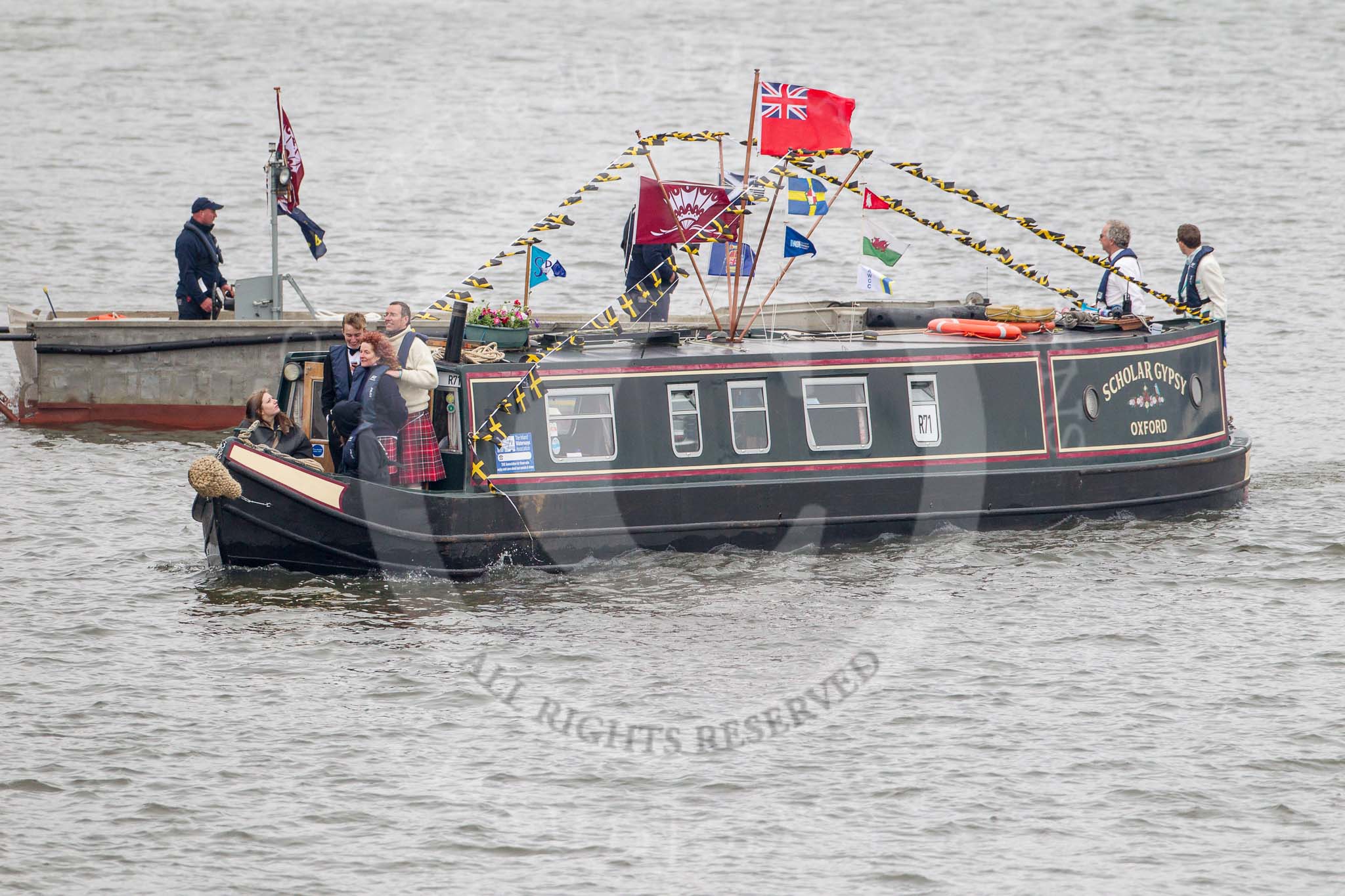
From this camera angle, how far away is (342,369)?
54.8 ft

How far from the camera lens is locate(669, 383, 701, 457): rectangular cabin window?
1730 cm

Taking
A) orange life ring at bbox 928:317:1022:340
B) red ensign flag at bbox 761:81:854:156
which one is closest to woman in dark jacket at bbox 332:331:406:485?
red ensign flag at bbox 761:81:854:156

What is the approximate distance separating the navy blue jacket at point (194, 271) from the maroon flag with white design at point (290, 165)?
990mm

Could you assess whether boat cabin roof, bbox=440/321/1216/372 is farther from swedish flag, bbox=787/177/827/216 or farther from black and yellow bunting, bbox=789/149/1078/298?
swedish flag, bbox=787/177/827/216

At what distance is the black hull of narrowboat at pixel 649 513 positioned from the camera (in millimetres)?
16266

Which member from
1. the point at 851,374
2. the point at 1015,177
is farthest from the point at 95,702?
the point at 1015,177

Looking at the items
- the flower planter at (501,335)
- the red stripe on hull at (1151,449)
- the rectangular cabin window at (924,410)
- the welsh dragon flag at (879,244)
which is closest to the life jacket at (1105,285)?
the red stripe on hull at (1151,449)

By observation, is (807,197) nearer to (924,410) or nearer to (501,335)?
(924,410)

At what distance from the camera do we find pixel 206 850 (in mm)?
11758

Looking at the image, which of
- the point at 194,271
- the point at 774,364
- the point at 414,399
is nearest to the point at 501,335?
the point at 414,399

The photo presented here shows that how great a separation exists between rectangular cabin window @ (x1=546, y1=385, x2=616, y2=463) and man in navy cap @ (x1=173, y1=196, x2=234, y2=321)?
23.5 ft

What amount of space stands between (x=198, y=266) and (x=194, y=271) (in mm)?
112

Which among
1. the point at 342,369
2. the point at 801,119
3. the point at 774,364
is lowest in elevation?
the point at 774,364

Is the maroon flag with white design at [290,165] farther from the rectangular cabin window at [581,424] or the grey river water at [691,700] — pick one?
the rectangular cabin window at [581,424]
